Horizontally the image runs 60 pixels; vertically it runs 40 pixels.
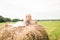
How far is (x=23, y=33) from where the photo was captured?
2414 mm

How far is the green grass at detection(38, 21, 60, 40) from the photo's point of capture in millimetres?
2686

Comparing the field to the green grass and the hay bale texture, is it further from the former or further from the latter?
the hay bale texture

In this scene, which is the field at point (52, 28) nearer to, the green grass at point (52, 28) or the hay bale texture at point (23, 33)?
the green grass at point (52, 28)

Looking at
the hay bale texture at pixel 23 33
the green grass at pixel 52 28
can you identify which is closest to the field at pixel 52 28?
the green grass at pixel 52 28

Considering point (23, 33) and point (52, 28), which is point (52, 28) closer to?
point (52, 28)

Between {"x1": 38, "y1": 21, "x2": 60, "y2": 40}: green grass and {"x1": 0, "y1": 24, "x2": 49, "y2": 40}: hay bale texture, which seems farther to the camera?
{"x1": 38, "y1": 21, "x2": 60, "y2": 40}: green grass

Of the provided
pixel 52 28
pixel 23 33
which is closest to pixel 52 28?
pixel 52 28

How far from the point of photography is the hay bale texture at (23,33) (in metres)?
2.39

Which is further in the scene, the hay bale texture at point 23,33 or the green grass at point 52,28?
the green grass at point 52,28

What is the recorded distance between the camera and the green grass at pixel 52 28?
269 centimetres

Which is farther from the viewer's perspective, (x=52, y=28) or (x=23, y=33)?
(x=52, y=28)

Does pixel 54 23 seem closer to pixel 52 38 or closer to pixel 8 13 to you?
pixel 52 38

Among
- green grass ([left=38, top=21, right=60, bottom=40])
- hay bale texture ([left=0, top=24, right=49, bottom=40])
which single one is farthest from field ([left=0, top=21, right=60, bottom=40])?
hay bale texture ([left=0, top=24, right=49, bottom=40])

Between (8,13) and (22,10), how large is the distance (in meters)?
0.20
